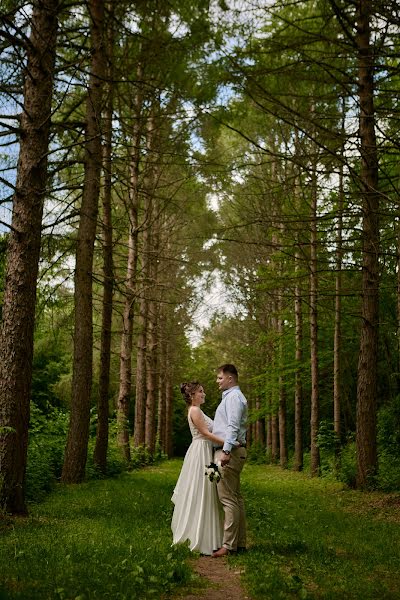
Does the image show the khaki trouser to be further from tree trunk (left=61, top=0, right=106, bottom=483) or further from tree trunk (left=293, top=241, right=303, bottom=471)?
tree trunk (left=293, top=241, right=303, bottom=471)

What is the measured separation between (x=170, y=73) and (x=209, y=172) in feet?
16.8

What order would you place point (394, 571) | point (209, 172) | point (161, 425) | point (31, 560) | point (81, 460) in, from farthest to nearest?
point (161, 425), point (209, 172), point (81, 460), point (394, 571), point (31, 560)

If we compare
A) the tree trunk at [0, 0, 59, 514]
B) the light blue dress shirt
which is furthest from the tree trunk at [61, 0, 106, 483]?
the light blue dress shirt

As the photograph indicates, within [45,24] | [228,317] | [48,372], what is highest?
[45,24]

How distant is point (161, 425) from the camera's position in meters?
31.0

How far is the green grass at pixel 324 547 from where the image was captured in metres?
4.77

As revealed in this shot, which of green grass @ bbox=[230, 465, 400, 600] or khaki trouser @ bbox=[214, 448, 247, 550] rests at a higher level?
khaki trouser @ bbox=[214, 448, 247, 550]

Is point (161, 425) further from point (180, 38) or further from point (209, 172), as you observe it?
point (180, 38)

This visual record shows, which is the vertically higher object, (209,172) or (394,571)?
(209,172)

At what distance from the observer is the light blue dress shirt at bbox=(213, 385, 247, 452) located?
6.25 m

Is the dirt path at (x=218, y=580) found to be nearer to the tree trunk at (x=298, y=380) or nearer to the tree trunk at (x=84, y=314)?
the tree trunk at (x=84, y=314)

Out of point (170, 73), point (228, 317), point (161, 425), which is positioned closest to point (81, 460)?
point (170, 73)

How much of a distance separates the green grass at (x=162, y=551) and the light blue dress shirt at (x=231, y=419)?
3.89 ft

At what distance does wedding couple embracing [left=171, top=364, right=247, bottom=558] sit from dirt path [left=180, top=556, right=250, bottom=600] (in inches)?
11.1
